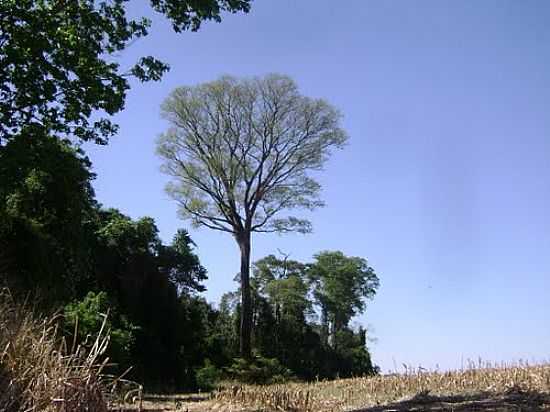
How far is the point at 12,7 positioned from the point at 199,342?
65.7 feet

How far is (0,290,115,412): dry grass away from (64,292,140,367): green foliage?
9.99 metres

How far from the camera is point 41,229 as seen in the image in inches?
736

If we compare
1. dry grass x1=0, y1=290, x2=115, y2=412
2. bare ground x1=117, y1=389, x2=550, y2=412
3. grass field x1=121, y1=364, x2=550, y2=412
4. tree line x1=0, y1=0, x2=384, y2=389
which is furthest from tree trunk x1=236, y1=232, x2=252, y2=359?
dry grass x1=0, y1=290, x2=115, y2=412

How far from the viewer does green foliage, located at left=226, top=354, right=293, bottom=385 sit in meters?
22.7

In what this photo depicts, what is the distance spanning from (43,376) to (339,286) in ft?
126

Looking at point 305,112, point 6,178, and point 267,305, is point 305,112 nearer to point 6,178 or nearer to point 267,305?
point 267,305

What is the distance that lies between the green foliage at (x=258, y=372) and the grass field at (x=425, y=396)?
430 inches

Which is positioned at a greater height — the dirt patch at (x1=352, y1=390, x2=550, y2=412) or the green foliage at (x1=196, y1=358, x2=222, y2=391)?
the green foliage at (x1=196, y1=358, x2=222, y2=391)

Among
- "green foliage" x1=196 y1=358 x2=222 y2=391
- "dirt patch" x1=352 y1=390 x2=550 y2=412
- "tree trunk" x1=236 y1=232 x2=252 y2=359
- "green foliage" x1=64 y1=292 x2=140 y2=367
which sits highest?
"tree trunk" x1=236 y1=232 x2=252 y2=359

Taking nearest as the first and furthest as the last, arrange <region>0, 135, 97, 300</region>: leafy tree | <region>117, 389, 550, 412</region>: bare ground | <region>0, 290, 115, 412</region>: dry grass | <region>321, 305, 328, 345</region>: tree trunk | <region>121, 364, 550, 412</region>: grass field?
<region>0, 290, 115, 412</region>: dry grass < <region>117, 389, 550, 412</region>: bare ground < <region>121, 364, 550, 412</region>: grass field < <region>0, 135, 97, 300</region>: leafy tree < <region>321, 305, 328, 345</region>: tree trunk

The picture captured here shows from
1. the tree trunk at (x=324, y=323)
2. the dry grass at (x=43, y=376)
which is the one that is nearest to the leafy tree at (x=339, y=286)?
the tree trunk at (x=324, y=323)

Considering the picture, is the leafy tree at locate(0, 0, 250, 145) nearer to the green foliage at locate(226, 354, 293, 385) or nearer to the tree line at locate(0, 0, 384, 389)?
the tree line at locate(0, 0, 384, 389)

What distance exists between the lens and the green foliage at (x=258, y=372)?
74.3 feet

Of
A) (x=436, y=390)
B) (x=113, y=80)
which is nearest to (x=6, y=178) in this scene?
(x=113, y=80)
